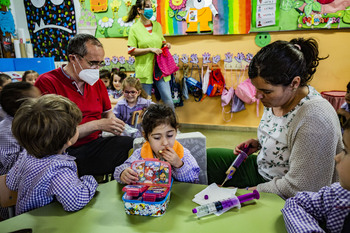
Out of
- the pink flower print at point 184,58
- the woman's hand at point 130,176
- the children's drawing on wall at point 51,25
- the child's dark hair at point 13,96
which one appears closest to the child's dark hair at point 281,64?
the woman's hand at point 130,176

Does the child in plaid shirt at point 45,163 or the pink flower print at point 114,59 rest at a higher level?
the pink flower print at point 114,59

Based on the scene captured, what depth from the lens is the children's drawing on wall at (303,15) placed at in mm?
3215

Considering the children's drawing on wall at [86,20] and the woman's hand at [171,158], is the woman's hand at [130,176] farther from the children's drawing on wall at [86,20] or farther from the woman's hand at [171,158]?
the children's drawing on wall at [86,20]

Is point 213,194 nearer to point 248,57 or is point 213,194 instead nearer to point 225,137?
point 225,137

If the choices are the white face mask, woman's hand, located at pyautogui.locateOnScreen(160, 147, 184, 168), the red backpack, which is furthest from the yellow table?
the red backpack

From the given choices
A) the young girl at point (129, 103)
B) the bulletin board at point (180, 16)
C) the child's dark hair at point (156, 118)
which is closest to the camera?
the child's dark hair at point (156, 118)

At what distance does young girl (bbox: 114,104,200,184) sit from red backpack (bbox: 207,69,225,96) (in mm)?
2614

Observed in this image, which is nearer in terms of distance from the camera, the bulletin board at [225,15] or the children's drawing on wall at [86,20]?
the bulletin board at [225,15]

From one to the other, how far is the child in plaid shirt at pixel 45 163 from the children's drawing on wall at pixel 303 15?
330 cm

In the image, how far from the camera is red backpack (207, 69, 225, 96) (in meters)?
3.89

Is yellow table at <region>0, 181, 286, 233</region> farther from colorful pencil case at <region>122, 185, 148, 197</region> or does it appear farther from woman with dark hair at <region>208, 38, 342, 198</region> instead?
woman with dark hair at <region>208, 38, 342, 198</region>

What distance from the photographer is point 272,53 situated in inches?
47.0

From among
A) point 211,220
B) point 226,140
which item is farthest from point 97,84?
point 226,140

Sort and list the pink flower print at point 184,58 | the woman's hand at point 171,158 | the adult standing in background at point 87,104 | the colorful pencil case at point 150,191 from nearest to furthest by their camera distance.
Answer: the colorful pencil case at point 150,191 < the woman's hand at point 171,158 < the adult standing in background at point 87,104 < the pink flower print at point 184,58
